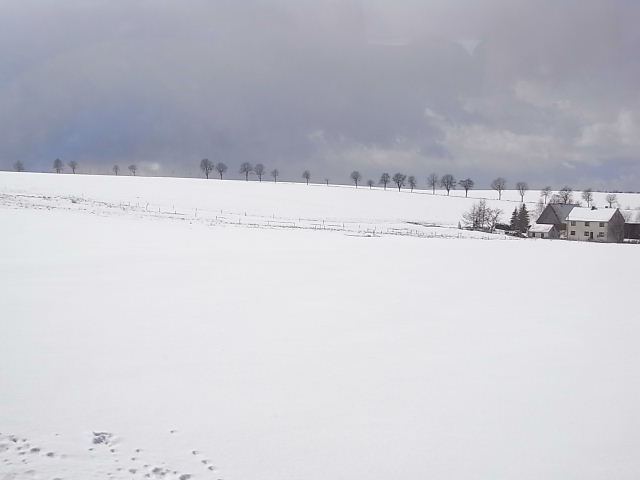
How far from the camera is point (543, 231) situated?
90.3 meters

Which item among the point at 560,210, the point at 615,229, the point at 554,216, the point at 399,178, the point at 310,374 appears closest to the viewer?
the point at 310,374

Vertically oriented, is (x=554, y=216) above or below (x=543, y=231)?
above

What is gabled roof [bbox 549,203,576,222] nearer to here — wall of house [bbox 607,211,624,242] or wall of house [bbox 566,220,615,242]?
wall of house [bbox 566,220,615,242]

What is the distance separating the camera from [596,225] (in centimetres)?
8569

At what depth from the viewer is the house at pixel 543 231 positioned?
90.0m

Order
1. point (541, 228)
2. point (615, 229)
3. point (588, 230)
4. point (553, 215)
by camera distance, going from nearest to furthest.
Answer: point (615, 229) → point (588, 230) → point (541, 228) → point (553, 215)

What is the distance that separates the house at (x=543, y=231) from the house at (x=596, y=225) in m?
2.65

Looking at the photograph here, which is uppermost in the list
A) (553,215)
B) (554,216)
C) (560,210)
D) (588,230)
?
(560,210)

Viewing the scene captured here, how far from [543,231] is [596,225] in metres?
9.03

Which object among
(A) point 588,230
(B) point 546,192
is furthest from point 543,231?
(B) point 546,192

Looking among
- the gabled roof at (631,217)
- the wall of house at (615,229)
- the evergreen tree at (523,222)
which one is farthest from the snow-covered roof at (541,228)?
the gabled roof at (631,217)

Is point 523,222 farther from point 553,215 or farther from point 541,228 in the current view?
point 553,215

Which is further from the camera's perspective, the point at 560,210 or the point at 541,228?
the point at 560,210

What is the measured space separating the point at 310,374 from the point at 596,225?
93.1 metres
